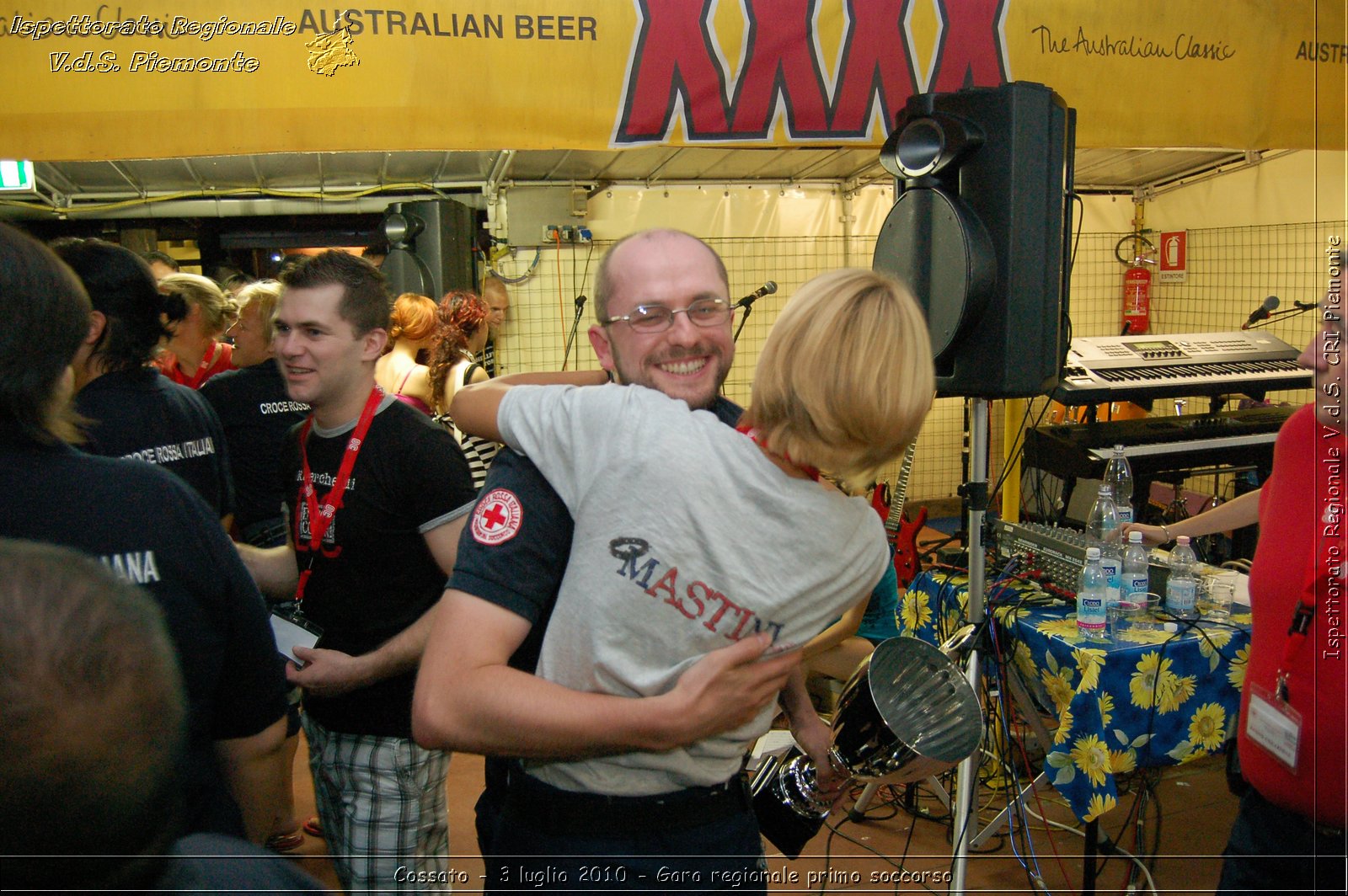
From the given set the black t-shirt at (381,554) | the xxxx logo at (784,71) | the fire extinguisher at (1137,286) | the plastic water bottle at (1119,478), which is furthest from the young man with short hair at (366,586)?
the fire extinguisher at (1137,286)

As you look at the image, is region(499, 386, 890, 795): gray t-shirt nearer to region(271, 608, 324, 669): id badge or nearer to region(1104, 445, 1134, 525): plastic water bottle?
region(271, 608, 324, 669): id badge

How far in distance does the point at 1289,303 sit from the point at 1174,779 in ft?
14.6

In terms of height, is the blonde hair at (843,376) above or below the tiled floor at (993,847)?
A: above

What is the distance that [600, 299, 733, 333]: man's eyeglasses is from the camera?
127cm

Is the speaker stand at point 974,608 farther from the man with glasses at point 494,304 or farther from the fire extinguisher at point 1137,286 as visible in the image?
the fire extinguisher at point 1137,286

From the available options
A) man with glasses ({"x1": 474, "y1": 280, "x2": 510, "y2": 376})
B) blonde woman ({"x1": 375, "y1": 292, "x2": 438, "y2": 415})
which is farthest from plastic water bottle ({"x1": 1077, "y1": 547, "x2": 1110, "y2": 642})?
man with glasses ({"x1": 474, "y1": 280, "x2": 510, "y2": 376})

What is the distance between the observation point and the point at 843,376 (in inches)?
40.0

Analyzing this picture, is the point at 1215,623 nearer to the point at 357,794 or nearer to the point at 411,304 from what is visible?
the point at 357,794

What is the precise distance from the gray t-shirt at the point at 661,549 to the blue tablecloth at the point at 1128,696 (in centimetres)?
142

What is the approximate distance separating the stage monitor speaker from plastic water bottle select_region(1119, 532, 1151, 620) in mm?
3764

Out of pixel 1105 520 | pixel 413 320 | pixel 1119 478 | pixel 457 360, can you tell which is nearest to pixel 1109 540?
pixel 1105 520

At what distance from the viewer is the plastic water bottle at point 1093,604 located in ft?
7.34

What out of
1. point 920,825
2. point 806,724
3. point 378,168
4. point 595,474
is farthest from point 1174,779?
point 378,168

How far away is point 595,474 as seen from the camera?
102 cm
